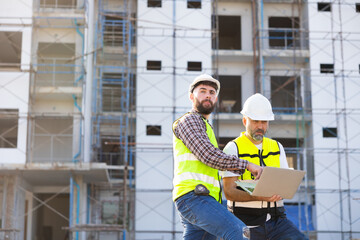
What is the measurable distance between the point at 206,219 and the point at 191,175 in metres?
0.35

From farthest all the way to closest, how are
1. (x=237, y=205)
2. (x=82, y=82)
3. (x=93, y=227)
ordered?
1. (x=82, y=82)
2. (x=93, y=227)
3. (x=237, y=205)

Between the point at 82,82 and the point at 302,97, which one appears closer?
the point at 82,82

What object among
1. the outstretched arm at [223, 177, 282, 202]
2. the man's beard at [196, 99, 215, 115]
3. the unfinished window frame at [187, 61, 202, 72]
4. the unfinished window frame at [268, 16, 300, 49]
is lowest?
the outstretched arm at [223, 177, 282, 202]

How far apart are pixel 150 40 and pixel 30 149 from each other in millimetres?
7003

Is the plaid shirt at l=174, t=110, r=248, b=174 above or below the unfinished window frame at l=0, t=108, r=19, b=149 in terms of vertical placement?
below

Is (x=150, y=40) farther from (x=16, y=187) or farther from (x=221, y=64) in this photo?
A: (x=16, y=187)

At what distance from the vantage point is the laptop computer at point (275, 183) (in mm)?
4285

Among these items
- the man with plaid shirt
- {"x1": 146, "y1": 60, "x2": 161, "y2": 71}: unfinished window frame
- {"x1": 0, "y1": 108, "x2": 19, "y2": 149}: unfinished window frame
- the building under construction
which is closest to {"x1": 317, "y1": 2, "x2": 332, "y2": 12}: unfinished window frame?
the building under construction

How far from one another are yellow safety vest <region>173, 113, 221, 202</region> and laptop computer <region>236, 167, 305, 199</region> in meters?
0.39

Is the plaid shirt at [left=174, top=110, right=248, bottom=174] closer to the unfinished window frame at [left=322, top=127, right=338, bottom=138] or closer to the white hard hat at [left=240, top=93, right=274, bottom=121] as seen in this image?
the white hard hat at [left=240, top=93, right=274, bottom=121]

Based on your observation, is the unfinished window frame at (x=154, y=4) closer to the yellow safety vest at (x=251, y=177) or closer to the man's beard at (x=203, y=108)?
the yellow safety vest at (x=251, y=177)

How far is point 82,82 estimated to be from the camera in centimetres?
2159

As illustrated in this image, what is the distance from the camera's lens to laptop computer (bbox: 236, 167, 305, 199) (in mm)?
4285

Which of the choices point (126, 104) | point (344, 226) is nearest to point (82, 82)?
point (126, 104)
